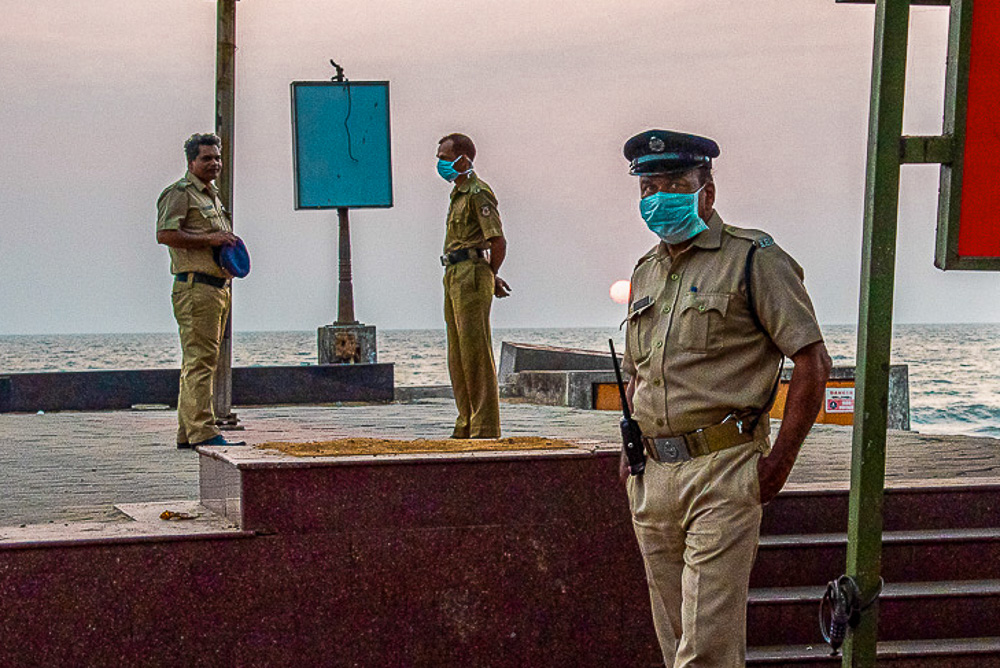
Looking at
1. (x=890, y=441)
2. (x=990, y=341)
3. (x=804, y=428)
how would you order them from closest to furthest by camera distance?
(x=804, y=428) < (x=890, y=441) < (x=990, y=341)

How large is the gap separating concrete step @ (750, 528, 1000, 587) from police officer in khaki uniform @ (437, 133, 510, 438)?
284 centimetres

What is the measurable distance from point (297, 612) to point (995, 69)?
3424 mm

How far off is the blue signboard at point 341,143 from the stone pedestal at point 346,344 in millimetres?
1542

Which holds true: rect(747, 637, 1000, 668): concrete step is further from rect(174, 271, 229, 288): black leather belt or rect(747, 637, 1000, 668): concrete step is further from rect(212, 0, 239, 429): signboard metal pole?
rect(212, 0, 239, 429): signboard metal pole

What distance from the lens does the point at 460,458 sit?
21.0ft

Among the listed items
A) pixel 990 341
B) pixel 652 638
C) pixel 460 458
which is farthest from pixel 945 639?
pixel 990 341

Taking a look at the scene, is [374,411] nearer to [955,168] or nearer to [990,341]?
[955,168]

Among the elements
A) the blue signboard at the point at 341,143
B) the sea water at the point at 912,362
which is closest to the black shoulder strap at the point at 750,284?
the blue signboard at the point at 341,143

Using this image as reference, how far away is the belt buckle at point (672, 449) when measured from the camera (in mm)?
4938

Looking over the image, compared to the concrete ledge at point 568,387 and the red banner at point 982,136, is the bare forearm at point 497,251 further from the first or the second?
the concrete ledge at point 568,387

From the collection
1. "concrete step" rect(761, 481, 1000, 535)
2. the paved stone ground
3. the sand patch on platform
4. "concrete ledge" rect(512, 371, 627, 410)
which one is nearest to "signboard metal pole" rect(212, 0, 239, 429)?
the paved stone ground

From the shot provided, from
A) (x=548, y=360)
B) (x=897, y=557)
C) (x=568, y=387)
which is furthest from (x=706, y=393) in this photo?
(x=548, y=360)

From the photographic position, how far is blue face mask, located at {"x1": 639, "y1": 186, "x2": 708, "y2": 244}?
4988 mm

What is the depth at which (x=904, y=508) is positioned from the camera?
7.23 m
